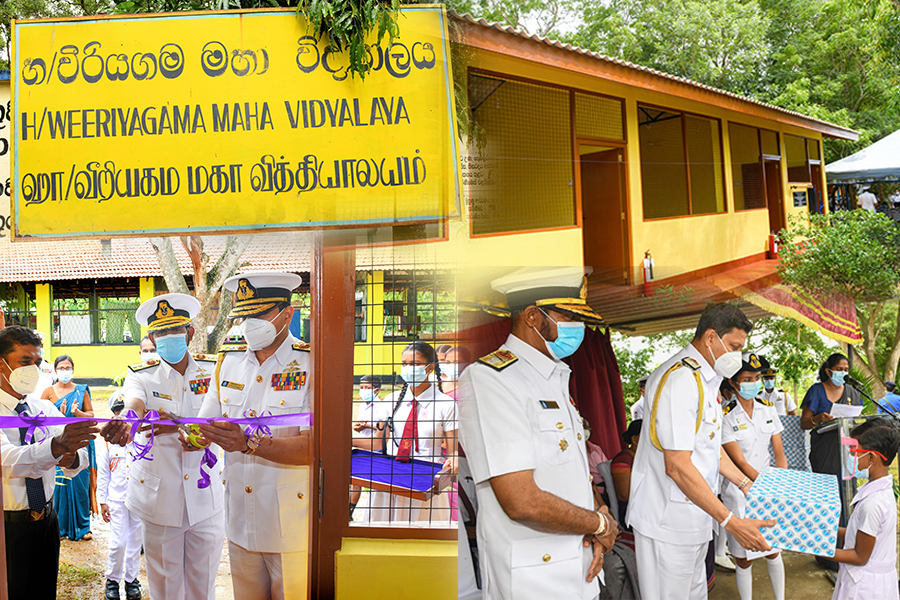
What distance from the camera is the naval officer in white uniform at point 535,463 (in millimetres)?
2791

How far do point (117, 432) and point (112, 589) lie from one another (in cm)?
80

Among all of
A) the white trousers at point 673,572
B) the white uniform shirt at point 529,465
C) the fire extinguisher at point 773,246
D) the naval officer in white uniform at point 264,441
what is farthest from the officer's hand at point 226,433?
the fire extinguisher at point 773,246

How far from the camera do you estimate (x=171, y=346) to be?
2.96 meters

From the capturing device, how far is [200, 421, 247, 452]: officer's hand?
2.94 metres

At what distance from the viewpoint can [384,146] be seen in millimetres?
2895

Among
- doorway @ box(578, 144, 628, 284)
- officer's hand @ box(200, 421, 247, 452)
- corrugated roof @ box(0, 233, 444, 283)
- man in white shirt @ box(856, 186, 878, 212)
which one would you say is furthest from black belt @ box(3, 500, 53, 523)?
man in white shirt @ box(856, 186, 878, 212)

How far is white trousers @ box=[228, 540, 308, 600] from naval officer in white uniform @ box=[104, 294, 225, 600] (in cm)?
12

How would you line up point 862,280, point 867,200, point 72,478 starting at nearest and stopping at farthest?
point 72,478 < point 862,280 < point 867,200

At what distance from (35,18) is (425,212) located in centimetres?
207

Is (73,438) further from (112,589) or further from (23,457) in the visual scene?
(112,589)

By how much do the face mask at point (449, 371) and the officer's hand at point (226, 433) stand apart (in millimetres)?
998

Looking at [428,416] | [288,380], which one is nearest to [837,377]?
[428,416]

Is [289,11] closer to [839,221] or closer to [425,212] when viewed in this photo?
[425,212]

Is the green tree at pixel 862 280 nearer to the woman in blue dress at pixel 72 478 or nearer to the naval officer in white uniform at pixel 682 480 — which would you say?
the naval officer in white uniform at pixel 682 480
